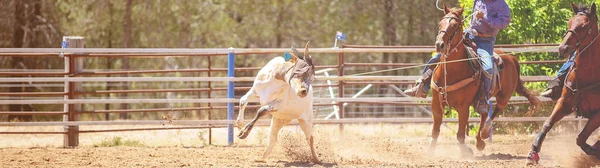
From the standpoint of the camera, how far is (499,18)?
394 inches

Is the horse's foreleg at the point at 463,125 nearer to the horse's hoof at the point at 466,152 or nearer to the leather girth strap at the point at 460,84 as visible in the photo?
the horse's hoof at the point at 466,152

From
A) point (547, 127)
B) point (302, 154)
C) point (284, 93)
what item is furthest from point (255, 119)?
point (547, 127)

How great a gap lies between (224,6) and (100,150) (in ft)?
42.7

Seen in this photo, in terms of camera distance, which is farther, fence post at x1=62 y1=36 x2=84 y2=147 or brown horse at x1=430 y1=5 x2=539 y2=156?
fence post at x1=62 y1=36 x2=84 y2=147

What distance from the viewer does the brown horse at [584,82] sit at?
9.18 metres

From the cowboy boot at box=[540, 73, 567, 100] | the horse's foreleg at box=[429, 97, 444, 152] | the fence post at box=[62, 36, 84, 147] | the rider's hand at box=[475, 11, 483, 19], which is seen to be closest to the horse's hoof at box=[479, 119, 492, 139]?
the horse's foreleg at box=[429, 97, 444, 152]

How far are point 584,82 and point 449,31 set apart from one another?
4.72 ft

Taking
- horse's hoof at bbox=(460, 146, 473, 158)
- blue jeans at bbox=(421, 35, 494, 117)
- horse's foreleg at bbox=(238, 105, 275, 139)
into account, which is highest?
blue jeans at bbox=(421, 35, 494, 117)

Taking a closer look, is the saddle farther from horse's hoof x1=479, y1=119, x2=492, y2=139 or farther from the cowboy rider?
horse's hoof x1=479, y1=119, x2=492, y2=139

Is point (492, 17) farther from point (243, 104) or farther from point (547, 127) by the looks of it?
point (243, 104)

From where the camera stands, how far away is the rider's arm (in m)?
9.98

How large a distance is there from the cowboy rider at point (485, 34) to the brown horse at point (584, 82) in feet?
2.80

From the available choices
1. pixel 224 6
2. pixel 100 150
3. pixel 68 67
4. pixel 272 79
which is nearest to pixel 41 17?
pixel 224 6

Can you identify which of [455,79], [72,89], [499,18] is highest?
[499,18]
